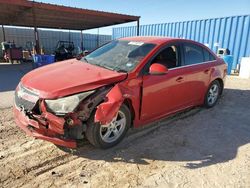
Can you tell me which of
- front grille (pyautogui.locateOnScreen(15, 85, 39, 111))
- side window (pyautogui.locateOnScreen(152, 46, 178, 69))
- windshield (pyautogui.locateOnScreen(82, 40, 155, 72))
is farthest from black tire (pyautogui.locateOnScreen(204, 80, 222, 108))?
front grille (pyautogui.locateOnScreen(15, 85, 39, 111))

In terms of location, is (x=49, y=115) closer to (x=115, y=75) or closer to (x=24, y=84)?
(x=24, y=84)

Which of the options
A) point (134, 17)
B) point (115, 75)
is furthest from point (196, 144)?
point (134, 17)

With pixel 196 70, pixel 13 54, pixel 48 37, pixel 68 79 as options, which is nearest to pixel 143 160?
pixel 68 79

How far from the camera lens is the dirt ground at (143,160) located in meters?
2.66

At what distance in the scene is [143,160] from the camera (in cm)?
311

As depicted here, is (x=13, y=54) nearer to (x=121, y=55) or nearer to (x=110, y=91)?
(x=121, y=55)

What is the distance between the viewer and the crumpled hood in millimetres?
2893

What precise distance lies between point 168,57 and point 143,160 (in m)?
1.98

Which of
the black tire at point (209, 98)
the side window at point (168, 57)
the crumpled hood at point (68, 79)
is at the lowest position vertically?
the black tire at point (209, 98)

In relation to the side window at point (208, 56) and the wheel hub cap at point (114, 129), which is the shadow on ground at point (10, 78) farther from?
the side window at point (208, 56)

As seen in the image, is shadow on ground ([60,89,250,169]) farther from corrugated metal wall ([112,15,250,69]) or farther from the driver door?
corrugated metal wall ([112,15,250,69])

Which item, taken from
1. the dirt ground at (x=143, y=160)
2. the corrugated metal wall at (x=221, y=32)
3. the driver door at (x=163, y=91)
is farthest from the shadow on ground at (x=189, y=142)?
the corrugated metal wall at (x=221, y=32)

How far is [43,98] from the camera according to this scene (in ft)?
9.34

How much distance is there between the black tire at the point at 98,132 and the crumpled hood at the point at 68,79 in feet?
1.44
